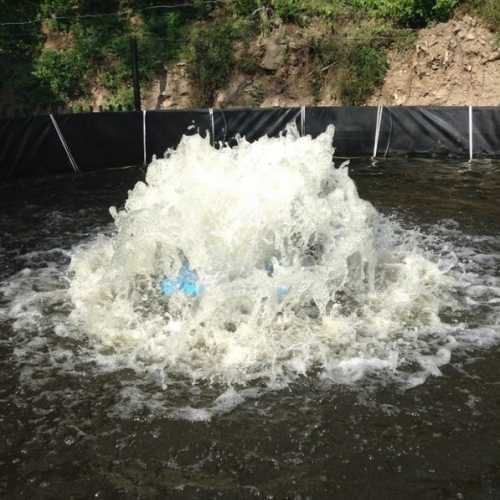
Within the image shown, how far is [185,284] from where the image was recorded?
5.32 meters

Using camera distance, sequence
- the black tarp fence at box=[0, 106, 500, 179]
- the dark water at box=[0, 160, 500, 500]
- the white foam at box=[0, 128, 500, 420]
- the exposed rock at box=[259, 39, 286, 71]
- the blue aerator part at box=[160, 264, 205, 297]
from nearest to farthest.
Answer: the dark water at box=[0, 160, 500, 500] < the white foam at box=[0, 128, 500, 420] < the blue aerator part at box=[160, 264, 205, 297] < the black tarp fence at box=[0, 106, 500, 179] < the exposed rock at box=[259, 39, 286, 71]

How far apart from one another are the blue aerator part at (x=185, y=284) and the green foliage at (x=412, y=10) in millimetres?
15322

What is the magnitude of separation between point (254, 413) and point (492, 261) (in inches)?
162

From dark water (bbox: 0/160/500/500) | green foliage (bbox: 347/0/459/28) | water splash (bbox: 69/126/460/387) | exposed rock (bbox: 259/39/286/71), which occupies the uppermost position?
green foliage (bbox: 347/0/459/28)

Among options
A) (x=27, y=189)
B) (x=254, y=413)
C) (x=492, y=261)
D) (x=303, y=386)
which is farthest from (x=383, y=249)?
(x=27, y=189)

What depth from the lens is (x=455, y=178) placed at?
10820 millimetres

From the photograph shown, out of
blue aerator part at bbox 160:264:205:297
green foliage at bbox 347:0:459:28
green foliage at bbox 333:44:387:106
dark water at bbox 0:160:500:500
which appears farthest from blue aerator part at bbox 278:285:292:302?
green foliage at bbox 347:0:459:28

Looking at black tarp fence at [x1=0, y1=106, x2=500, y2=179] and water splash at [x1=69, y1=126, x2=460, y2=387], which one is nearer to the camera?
water splash at [x1=69, y1=126, x2=460, y2=387]

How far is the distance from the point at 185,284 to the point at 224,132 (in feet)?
27.0

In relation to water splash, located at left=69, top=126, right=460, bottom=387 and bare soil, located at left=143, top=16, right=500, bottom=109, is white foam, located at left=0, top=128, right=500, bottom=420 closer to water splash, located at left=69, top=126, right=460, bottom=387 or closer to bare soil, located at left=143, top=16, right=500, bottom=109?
water splash, located at left=69, top=126, right=460, bottom=387

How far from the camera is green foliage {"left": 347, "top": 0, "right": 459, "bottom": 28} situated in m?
17.0

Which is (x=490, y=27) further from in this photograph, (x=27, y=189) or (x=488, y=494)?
(x=488, y=494)

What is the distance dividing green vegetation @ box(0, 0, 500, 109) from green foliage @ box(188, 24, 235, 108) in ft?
0.11

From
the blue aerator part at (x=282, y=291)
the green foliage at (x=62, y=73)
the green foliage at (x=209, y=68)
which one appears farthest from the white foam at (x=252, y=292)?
the green foliage at (x=62, y=73)
